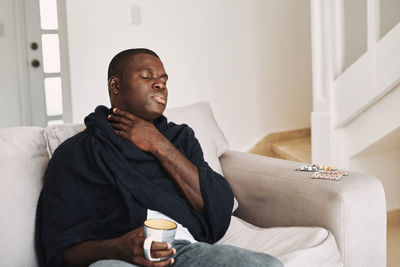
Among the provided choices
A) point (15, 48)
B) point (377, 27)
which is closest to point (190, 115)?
point (377, 27)

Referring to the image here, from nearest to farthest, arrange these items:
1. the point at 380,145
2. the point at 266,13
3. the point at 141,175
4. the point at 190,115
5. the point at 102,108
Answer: the point at 141,175 → the point at 102,108 → the point at 190,115 → the point at 380,145 → the point at 266,13

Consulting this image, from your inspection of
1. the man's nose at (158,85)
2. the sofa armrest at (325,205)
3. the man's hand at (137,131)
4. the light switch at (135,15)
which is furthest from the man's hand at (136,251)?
the light switch at (135,15)

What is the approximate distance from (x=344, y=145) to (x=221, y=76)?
1062mm

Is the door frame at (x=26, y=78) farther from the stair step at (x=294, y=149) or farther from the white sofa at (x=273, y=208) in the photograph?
the white sofa at (x=273, y=208)

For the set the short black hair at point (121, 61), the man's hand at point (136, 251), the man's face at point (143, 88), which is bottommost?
the man's hand at point (136, 251)

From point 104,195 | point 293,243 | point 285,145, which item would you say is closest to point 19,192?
point 104,195

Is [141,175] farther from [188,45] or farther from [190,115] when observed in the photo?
[188,45]

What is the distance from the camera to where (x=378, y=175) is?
2.86m

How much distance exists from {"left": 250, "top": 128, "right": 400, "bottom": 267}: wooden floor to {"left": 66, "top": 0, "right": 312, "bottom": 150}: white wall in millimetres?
61

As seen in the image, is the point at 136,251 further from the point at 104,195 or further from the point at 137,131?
the point at 137,131

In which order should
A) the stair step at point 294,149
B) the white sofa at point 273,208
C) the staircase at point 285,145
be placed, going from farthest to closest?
the staircase at point 285,145
the stair step at point 294,149
the white sofa at point 273,208

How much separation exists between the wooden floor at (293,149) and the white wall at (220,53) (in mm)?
61

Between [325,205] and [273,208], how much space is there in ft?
0.72

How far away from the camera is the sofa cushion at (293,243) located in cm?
136
